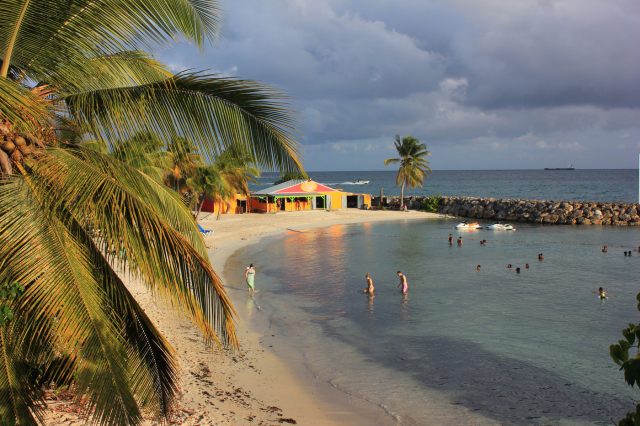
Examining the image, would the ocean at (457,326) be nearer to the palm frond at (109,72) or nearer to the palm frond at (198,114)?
the palm frond at (198,114)

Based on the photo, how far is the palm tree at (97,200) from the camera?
412 centimetres

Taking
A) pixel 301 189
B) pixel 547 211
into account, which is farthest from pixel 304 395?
pixel 547 211

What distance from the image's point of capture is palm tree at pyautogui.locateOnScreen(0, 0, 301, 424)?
4117 millimetres

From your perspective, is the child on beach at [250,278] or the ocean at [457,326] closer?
the ocean at [457,326]

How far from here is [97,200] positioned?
14.7 ft

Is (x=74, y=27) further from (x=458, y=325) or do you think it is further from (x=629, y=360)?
(x=458, y=325)

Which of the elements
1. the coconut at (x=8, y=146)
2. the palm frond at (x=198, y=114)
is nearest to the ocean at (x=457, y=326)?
the palm frond at (x=198, y=114)

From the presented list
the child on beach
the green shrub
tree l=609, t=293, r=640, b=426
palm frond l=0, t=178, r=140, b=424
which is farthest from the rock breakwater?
palm frond l=0, t=178, r=140, b=424

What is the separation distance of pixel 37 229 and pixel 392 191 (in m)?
141

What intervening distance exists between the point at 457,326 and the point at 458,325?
0.14m

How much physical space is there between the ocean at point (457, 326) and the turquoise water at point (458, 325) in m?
0.05

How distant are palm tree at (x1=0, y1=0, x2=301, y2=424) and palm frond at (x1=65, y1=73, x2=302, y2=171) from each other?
0.01 m

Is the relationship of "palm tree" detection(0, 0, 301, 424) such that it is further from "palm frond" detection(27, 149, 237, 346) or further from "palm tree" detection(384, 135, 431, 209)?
"palm tree" detection(384, 135, 431, 209)

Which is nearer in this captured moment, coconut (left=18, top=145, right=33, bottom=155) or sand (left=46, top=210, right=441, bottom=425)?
coconut (left=18, top=145, right=33, bottom=155)
